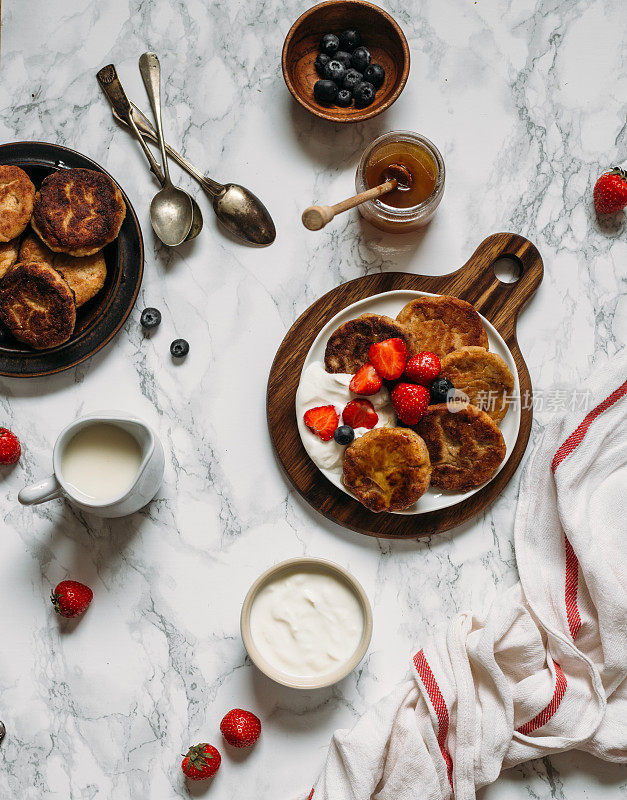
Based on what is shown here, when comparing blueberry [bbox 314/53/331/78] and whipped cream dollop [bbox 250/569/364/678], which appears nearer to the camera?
whipped cream dollop [bbox 250/569/364/678]

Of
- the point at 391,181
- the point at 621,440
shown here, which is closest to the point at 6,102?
the point at 391,181

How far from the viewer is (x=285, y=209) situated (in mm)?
2197

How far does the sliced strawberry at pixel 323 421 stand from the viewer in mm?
2020

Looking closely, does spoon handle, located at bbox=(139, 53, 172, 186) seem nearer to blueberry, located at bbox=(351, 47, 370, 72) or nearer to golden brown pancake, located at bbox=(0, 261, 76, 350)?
golden brown pancake, located at bbox=(0, 261, 76, 350)

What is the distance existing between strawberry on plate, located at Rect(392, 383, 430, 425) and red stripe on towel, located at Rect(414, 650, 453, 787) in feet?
2.31

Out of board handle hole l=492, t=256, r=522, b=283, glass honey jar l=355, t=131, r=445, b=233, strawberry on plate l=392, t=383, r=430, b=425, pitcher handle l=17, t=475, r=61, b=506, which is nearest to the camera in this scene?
pitcher handle l=17, t=475, r=61, b=506

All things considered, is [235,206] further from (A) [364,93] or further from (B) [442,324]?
(B) [442,324]

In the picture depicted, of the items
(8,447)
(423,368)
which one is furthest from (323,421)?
(8,447)

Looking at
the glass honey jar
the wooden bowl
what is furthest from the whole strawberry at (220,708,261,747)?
the wooden bowl

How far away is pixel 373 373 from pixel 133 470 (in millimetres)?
730

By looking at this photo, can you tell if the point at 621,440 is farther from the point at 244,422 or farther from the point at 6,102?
the point at 6,102

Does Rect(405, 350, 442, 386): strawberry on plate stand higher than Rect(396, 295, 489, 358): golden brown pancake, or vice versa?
Rect(396, 295, 489, 358): golden brown pancake

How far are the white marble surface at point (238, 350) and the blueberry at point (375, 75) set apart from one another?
0.37 ft

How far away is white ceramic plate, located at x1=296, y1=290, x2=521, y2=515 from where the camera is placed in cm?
205
